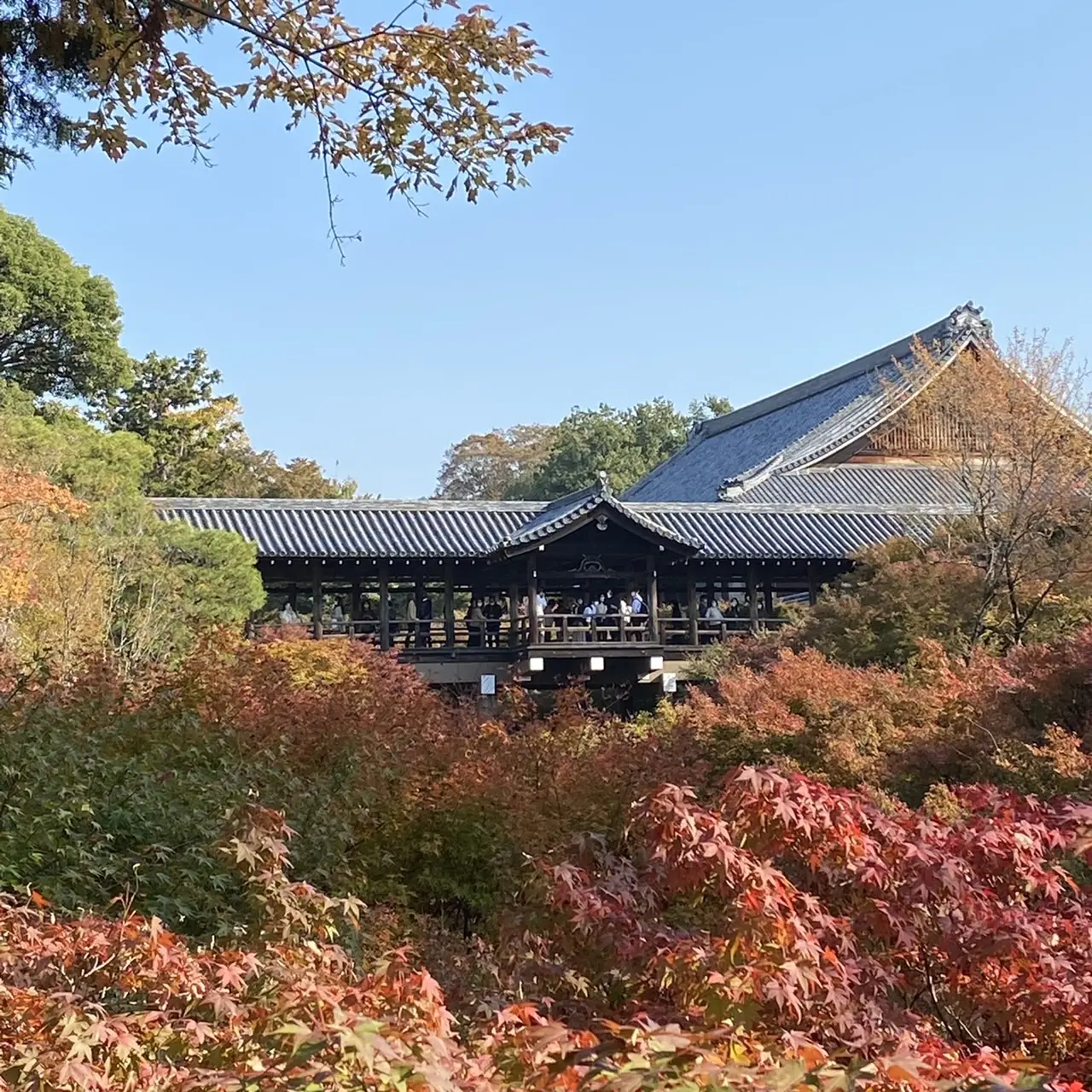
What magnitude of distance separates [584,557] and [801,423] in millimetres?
12692

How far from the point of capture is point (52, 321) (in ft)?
98.5

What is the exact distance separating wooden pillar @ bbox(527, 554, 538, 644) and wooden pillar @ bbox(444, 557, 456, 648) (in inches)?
57.8

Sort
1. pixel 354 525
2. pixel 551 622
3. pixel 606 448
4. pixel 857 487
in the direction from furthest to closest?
pixel 606 448, pixel 857 487, pixel 354 525, pixel 551 622

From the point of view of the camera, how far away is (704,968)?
3.31 metres

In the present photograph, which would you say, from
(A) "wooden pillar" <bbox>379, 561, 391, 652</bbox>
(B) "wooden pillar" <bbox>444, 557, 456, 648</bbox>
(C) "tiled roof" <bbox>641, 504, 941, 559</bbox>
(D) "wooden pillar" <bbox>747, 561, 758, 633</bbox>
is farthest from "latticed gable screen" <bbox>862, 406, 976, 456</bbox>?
(A) "wooden pillar" <bbox>379, 561, 391, 652</bbox>

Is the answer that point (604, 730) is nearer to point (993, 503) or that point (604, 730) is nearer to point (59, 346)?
point (993, 503)

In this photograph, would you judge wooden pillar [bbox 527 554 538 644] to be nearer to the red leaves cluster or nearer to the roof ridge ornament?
the roof ridge ornament

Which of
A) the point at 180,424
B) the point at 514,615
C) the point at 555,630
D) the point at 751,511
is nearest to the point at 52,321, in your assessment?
the point at 180,424

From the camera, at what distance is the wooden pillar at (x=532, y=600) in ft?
73.1

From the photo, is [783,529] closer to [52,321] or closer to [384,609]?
[384,609]

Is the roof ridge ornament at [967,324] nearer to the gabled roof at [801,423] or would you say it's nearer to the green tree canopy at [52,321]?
the gabled roof at [801,423]

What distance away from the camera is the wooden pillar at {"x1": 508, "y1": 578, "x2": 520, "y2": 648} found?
22922 millimetres

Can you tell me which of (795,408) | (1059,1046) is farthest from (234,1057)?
(795,408)

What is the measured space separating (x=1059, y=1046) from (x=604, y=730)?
18.3ft
